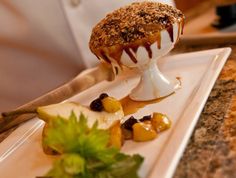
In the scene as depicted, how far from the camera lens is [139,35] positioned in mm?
638

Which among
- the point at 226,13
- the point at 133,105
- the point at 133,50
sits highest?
the point at 133,50

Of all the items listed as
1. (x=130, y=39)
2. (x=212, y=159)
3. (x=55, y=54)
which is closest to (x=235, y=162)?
(x=212, y=159)

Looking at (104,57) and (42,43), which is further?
(42,43)

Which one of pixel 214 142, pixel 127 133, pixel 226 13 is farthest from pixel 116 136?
pixel 226 13

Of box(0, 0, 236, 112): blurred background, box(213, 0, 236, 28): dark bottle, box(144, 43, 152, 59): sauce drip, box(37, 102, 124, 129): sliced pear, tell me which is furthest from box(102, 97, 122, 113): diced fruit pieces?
box(213, 0, 236, 28): dark bottle

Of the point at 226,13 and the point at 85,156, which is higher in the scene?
the point at 85,156

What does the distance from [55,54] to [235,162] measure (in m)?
0.81

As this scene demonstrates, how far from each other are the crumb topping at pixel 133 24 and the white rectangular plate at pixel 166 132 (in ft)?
0.41

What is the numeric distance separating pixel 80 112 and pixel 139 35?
17 centimetres

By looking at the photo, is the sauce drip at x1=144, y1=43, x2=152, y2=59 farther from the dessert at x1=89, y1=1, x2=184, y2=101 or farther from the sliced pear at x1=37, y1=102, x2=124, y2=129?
the sliced pear at x1=37, y1=102, x2=124, y2=129

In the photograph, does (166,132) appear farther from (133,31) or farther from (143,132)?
(133,31)

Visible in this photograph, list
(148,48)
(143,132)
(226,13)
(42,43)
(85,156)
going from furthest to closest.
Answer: (226,13), (42,43), (148,48), (143,132), (85,156)

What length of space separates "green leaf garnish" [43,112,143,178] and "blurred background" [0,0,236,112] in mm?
688

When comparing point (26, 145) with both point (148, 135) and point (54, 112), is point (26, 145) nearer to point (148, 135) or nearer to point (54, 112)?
point (54, 112)
